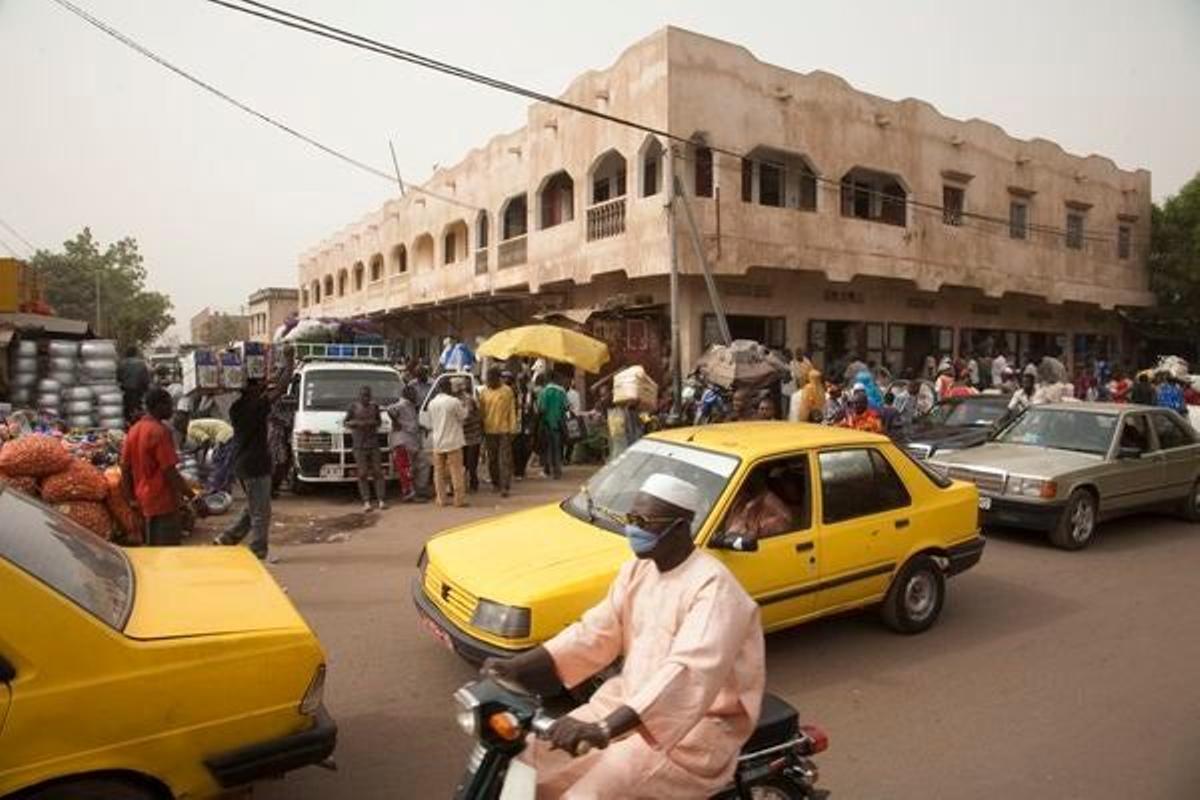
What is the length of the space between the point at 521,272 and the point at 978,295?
45.1 feet

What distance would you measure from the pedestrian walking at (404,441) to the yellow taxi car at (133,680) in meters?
7.34

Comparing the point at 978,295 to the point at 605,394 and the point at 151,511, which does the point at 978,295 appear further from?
the point at 151,511

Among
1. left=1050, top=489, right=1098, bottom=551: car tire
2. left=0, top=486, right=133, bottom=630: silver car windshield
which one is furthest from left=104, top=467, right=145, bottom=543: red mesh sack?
left=1050, top=489, right=1098, bottom=551: car tire

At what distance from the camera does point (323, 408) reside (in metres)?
11.4

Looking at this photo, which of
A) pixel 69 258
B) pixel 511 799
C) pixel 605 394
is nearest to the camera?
pixel 511 799

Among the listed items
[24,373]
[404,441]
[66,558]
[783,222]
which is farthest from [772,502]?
[24,373]

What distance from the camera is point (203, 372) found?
12.2 m

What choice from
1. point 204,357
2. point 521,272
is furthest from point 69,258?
→ point 204,357

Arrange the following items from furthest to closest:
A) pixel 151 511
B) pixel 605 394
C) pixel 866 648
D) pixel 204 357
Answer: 1. pixel 605 394
2. pixel 204 357
3. pixel 151 511
4. pixel 866 648

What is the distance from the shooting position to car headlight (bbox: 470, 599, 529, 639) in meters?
3.97

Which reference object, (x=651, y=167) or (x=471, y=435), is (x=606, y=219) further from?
(x=471, y=435)

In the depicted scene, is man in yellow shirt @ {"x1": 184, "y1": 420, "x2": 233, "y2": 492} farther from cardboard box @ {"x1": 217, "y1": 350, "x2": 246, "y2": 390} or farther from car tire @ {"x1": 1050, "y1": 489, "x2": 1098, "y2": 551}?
car tire @ {"x1": 1050, "y1": 489, "x2": 1098, "y2": 551}

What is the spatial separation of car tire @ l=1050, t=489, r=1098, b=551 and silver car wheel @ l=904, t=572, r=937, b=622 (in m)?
3.19

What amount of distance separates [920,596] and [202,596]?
473 cm
